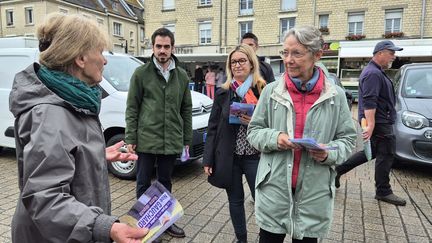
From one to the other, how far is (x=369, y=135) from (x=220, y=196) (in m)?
2.03

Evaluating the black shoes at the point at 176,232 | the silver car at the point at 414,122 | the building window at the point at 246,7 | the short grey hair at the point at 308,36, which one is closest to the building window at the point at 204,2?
the building window at the point at 246,7

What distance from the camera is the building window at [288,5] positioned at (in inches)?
1075

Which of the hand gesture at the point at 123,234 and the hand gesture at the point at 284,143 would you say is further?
the hand gesture at the point at 284,143

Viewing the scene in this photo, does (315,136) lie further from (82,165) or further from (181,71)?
(181,71)

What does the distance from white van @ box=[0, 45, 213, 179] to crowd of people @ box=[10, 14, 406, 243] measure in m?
1.74

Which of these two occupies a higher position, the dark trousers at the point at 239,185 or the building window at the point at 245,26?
the building window at the point at 245,26

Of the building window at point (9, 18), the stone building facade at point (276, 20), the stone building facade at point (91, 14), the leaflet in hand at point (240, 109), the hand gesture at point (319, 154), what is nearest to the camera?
the hand gesture at point (319, 154)

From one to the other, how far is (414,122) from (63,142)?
18.4ft

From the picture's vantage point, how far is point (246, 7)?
2864cm

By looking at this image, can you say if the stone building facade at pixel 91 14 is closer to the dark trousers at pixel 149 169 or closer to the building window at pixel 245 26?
the building window at pixel 245 26

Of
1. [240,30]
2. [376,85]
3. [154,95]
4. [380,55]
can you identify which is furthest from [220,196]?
[240,30]

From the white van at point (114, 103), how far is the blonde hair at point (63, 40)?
375cm

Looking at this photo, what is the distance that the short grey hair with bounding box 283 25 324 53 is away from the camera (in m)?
2.21

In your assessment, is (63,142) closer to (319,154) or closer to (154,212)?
(154,212)
